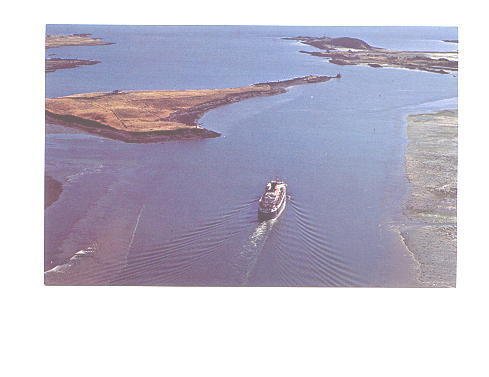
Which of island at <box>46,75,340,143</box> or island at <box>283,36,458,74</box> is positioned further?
island at <box>46,75,340,143</box>

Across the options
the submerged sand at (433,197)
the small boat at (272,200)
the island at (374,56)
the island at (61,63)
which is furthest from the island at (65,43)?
the submerged sand at (433,197)

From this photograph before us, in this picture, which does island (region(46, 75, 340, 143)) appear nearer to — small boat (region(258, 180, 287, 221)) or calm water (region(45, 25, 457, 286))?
calm water (region(45, 25, 457, 286))

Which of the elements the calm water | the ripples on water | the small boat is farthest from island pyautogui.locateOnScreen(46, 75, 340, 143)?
the ripples on water

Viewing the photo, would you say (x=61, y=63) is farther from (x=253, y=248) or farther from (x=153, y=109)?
(x=253, y=248)
